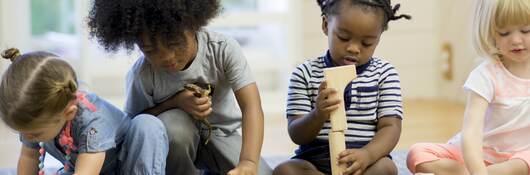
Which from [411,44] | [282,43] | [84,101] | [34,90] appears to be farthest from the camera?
[411,44]

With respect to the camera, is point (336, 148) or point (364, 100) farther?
point (364, 100)

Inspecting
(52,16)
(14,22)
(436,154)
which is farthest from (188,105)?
(52,16)

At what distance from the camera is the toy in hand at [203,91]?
3.94 feet

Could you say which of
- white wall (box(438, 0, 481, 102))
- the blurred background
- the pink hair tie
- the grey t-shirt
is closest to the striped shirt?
the grey t-shirt

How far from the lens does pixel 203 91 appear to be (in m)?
1.21

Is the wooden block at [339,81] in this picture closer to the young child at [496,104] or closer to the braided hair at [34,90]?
the young child at [496,104]

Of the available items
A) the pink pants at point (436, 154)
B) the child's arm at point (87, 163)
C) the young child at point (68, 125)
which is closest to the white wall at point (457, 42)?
the pink pants at point (436, 154)

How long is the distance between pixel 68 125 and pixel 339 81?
41 centimetres

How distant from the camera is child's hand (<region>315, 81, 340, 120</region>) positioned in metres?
1.14

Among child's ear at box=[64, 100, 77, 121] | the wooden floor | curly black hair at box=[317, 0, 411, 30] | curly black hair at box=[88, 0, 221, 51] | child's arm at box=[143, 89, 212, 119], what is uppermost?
curly black hair at box=[317, 0, 411, 30]

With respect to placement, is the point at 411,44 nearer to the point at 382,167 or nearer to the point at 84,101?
the point at 382,167

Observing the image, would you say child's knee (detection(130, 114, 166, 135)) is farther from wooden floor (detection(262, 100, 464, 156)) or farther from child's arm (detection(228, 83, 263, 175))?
wooden floor (detection(262, 100, 464, 156))

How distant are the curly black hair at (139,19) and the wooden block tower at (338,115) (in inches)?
9.1

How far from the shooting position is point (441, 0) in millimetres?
2715
